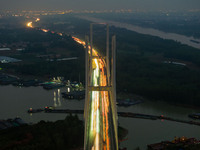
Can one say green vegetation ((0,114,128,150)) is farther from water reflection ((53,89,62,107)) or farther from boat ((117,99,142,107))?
boat ((117,99,142,107))

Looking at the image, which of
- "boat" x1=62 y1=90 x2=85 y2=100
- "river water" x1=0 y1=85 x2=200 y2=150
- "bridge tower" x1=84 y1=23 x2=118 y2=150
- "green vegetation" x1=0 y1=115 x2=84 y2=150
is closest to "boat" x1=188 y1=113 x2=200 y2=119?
"river water" x1=0 y1=85 x2=200 y2=150

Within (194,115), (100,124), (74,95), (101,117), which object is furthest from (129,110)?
(100,124)

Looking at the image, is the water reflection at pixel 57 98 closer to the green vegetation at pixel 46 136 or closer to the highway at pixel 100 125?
the highway at pixel 100 125

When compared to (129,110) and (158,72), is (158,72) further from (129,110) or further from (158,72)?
(129,110)

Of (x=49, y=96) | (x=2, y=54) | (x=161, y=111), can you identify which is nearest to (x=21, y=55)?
(x=2, y=54)

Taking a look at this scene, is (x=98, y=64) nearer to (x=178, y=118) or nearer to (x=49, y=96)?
(x=49, y=96)

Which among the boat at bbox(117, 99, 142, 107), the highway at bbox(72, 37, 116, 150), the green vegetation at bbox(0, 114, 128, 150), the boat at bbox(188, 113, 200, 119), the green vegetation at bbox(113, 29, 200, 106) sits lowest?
the green vegetation at bbox(113, 29, 200, 106)

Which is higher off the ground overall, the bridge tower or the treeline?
the bridge tower

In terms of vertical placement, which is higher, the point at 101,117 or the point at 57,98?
the point at 101,117
